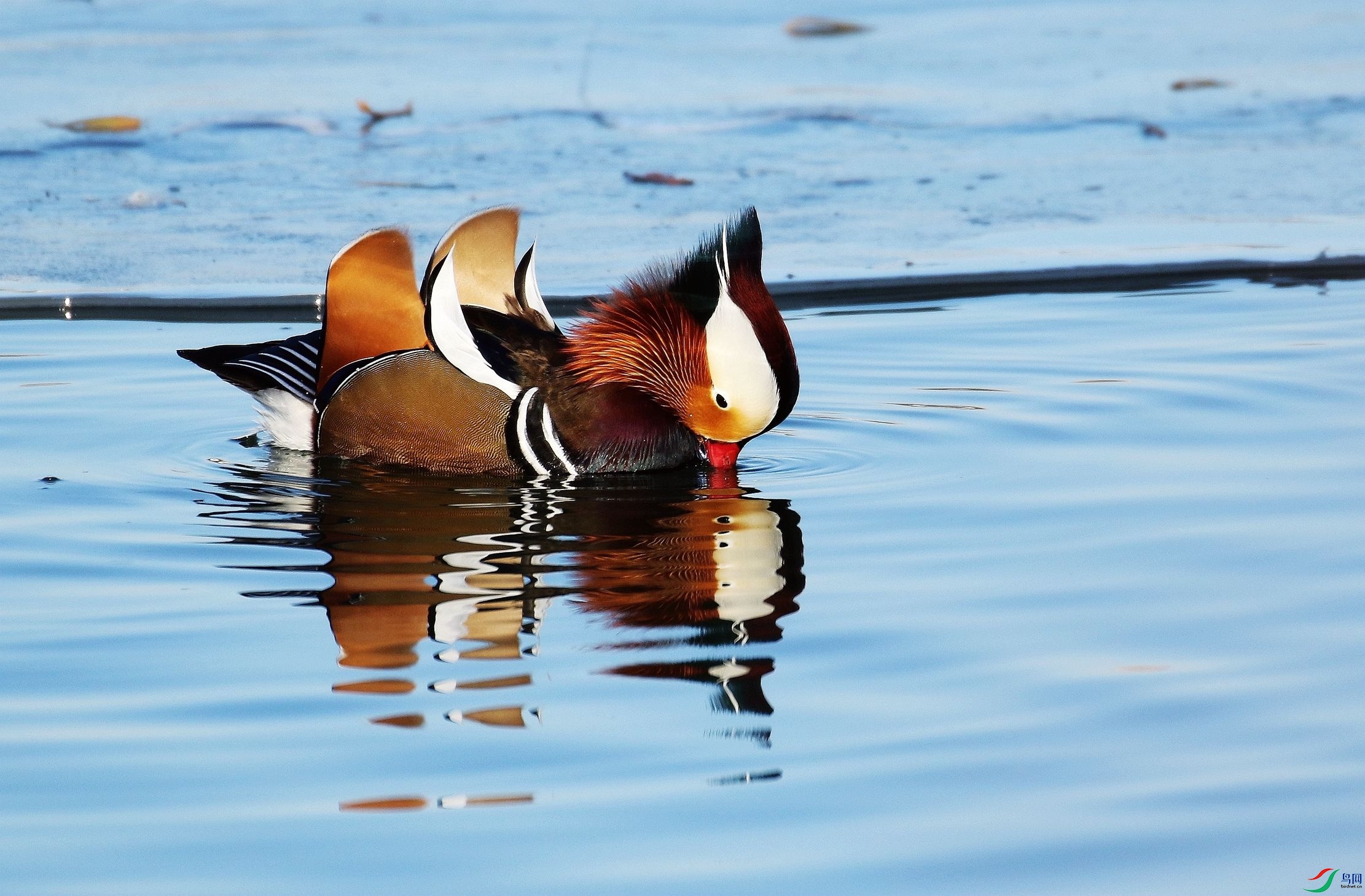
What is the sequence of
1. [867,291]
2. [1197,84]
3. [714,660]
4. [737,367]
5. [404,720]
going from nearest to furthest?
[404,720], [714,660], [737,367], [867,291], [1197,84]

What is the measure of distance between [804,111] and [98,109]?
4417 mm

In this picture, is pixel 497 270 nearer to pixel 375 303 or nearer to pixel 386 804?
pixel 375 303

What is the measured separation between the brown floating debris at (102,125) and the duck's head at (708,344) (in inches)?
236

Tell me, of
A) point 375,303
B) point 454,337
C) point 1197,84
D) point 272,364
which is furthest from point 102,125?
point 1197,84

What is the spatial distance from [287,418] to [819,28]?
→ 8942 millimetres

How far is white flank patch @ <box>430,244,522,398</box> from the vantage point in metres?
5.62

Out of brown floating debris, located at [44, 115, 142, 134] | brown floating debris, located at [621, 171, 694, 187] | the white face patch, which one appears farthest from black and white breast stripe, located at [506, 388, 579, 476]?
brown floating debris, located at [44, 115, 142, 134]

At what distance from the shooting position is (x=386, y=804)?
3.10 m

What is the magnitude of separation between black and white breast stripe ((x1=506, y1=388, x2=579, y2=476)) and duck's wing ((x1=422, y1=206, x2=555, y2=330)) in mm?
357

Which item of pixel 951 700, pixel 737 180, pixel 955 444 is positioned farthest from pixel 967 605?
pixel 737 180

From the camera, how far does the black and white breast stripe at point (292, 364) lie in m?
5.99

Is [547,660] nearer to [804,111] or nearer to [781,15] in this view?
[804,111]

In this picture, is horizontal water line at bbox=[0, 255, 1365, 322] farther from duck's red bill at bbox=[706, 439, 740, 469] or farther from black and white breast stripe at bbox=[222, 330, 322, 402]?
duck's red bill at bbox=[706, 439, 740, 469]

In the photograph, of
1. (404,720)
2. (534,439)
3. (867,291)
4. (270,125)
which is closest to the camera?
(404,720)
